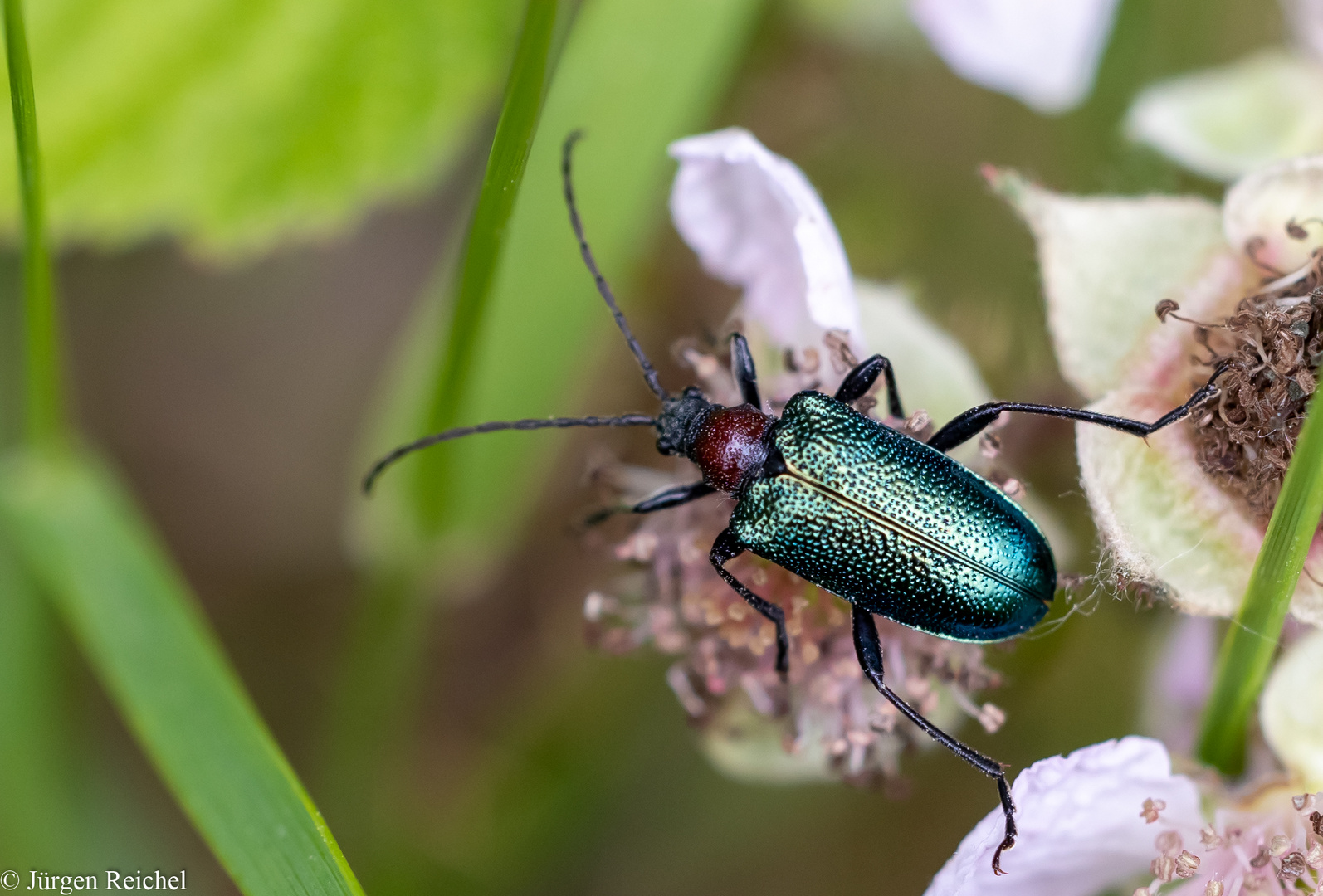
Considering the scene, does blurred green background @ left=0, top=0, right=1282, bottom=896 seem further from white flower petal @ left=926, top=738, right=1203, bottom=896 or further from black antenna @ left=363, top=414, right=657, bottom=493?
white flower petal @ left=926, top=738, right=1203, bottom=896

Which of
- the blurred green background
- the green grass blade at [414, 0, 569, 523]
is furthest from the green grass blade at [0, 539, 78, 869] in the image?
the green grass blade at [414, 0, 569, 523]

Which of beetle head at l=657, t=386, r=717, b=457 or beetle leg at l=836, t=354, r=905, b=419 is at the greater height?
beetle leg at l=836, t=354, r=905, b=419

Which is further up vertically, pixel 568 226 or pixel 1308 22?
pixel 1308 22

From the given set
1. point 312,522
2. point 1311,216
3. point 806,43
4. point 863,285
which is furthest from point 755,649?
point 312,522

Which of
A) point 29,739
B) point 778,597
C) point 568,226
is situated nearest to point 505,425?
point 568,226

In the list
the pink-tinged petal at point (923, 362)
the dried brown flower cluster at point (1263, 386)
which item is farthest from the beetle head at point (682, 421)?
the dried brown flower cluster at point (1263, 386)

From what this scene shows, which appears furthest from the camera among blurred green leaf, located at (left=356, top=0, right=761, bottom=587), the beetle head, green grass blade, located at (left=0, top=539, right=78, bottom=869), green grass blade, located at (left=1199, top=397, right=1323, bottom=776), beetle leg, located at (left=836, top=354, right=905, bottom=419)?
green grass blade, located at (left=0, top=539, right=78, bottom=869)

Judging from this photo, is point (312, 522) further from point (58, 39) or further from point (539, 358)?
point (58, 39)

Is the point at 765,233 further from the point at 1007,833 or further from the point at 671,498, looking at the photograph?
the point at 1007,833
